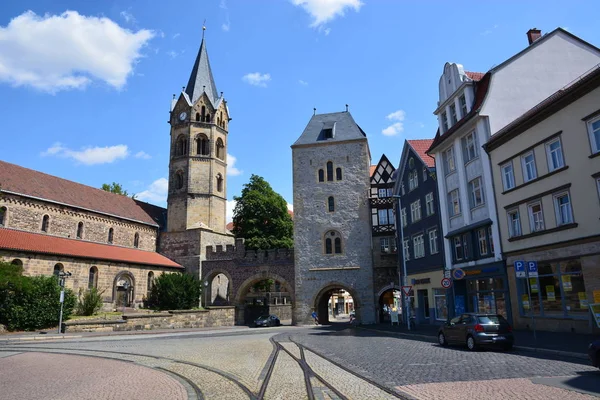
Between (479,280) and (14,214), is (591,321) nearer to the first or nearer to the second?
(479,280)

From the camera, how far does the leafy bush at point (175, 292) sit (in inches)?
1512

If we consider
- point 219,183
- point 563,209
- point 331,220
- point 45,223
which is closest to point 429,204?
point 563,209

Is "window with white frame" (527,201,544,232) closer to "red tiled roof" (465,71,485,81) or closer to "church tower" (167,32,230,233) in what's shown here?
"red tiled roof" (465,71,485,81)

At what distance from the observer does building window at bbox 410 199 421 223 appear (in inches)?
1198

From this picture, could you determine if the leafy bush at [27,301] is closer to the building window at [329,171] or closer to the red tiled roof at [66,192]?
the red tiled roof at [66,192]

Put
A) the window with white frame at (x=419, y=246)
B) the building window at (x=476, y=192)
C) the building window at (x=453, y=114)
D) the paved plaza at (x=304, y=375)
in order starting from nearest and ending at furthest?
the paved plaza at (x=304, y=375) → the building window at (x=476, y=192) → the building window at (x=453, y=114) → the window with white frame at (x=419, y=246)

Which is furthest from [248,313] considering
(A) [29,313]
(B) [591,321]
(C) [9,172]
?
(B) [591,321]

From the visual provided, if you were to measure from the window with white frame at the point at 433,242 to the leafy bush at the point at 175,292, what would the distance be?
21.6 meters

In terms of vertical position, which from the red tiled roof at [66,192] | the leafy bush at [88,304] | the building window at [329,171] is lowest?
the leafy bush at [88,304]

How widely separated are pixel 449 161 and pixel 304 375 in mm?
19945

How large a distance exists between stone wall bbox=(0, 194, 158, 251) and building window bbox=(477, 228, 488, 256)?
110 feet

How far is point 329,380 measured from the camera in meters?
8.97

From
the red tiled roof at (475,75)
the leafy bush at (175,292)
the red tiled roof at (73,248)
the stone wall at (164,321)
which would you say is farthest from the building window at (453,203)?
the red tiled roof at (73,248)

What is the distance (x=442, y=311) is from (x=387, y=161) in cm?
1866
